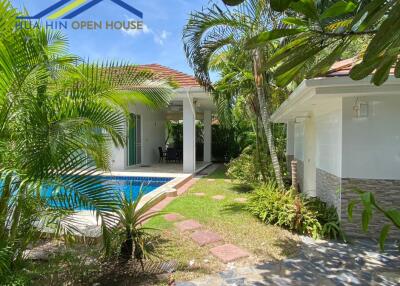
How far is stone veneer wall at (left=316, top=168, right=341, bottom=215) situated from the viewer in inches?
279

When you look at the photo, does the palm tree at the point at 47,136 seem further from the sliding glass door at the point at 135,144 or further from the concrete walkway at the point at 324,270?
the sliding glass door at the point at 135,144

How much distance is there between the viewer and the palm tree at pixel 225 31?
7273 mm

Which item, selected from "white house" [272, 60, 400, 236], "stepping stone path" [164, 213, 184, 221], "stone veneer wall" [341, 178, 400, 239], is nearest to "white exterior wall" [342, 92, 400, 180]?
"white house" [272, 60, 400, 236]

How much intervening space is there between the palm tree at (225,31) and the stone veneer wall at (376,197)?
2074 millimetres

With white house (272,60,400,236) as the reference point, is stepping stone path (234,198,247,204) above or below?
below

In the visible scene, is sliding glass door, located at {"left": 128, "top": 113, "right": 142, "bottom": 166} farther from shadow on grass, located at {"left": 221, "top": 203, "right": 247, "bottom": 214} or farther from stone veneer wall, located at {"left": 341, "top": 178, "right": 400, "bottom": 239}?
stone veneer wall, located at {"left": 341, "top": 178, "right": 400, "bottom": 239}

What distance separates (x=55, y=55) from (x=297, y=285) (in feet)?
16.2

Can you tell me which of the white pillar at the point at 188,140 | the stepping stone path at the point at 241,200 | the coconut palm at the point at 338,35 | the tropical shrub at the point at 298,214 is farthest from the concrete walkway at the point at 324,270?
the white pillar at the point at 188,140

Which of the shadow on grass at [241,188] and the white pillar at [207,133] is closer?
the shadow on grass at [241,188]

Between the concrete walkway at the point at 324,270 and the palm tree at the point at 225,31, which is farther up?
the palm tree at the point at 225,31

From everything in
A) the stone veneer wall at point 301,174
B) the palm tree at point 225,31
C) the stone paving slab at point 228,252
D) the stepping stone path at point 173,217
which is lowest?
the stone paving slab at point 228,252

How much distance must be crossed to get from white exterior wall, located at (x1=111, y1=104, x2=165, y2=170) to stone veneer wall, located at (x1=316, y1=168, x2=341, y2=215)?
11.1 meters

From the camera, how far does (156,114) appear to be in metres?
22.2

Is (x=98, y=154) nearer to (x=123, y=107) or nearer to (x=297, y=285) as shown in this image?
(x=123, y=107)
